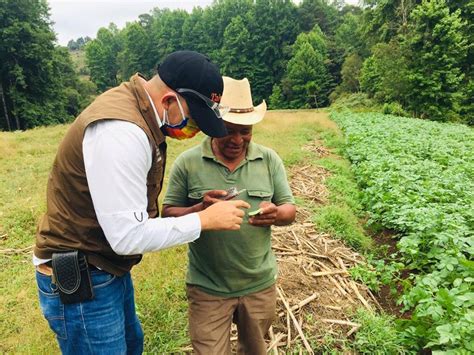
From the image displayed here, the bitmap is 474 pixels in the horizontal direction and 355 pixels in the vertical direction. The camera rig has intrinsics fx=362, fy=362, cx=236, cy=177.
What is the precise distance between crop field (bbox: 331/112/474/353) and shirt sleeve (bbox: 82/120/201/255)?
7.81 feet

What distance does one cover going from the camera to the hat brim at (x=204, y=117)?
1964 mm

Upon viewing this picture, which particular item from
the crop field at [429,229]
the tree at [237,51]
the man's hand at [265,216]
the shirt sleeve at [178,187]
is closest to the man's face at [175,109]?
the shirt sleeve at [178,187]

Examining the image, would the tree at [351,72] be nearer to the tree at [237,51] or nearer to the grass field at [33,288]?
the tree at [237,51]

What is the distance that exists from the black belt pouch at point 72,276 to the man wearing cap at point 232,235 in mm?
782

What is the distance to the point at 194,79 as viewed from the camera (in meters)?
1.93

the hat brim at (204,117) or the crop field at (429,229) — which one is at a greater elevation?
→ the hat brim at (204,117)

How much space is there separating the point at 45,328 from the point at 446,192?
6.47m

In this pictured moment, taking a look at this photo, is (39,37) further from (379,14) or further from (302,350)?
(302,350)

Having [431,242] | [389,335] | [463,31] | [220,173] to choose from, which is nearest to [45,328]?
[220,173]

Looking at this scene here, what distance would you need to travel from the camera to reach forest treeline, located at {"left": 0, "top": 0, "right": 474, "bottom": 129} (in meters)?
32.3

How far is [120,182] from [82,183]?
345mm

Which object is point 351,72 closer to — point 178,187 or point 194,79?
point 178,187

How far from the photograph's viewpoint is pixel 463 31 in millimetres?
36438

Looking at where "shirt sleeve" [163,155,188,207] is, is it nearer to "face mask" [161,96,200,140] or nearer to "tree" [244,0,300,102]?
"face mask" [161,96,200,140]
